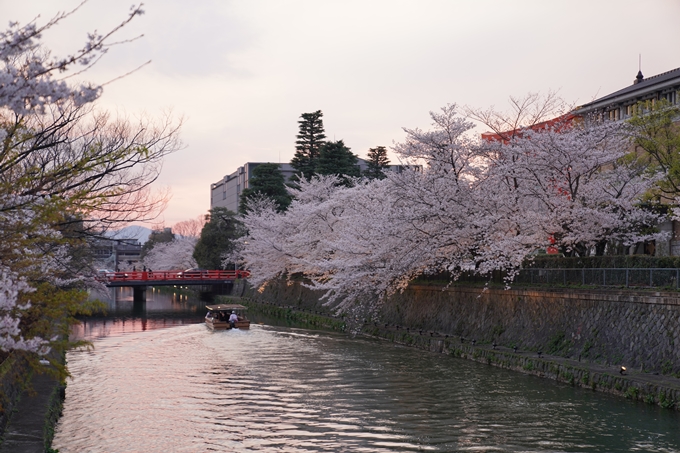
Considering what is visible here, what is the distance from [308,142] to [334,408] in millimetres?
50243

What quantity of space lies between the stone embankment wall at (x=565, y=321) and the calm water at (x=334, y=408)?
1.96 meters

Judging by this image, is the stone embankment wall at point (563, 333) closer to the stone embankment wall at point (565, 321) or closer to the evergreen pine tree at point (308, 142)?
the stone embankment wall at point (565, 321)

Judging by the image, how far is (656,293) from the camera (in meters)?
19.5

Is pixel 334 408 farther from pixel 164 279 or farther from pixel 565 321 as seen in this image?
pixel 164 279

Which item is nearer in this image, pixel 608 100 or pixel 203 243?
pixel 608 100

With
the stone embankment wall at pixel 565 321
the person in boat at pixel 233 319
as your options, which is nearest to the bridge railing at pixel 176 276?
the person in boat at pixel 233 319

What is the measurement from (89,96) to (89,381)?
17.0 meters

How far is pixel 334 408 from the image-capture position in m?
18.3

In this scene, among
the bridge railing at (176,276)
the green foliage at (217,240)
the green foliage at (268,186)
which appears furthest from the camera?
the green foliage at (217,240)

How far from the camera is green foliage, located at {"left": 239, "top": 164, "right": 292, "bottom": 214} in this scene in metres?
64.2

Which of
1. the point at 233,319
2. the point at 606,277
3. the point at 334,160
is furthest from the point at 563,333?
the point at 334,160

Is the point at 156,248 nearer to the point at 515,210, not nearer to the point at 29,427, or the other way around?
the point at 515,210

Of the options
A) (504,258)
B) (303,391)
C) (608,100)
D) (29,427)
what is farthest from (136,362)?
(608,100)

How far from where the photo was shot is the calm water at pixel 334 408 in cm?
1491
